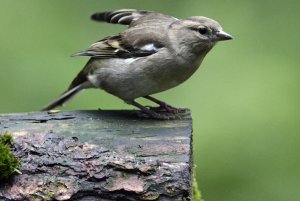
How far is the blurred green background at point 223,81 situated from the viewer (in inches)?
311

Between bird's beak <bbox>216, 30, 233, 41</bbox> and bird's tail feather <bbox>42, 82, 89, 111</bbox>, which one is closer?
bird's beak <bbox>216, 30, 233, 41</bbox>

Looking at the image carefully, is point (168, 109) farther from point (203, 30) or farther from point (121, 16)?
point (121, 16)

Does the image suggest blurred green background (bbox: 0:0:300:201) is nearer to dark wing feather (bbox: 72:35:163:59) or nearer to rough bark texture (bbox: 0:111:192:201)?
dark wing feather (bbox: 72:35:163:59)

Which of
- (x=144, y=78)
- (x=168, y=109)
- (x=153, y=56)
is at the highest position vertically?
(x=153, y=56)

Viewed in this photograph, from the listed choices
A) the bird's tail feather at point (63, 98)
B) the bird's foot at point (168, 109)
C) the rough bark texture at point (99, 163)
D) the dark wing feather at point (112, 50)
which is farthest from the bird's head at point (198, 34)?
the bird's tail feather at point (63, 98)

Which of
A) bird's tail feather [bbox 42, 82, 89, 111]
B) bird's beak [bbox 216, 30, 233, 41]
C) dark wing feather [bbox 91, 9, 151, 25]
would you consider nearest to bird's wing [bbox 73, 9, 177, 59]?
dark wing feather [bbox 91, 9, 151, 25]

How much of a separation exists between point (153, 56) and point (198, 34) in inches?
15.7

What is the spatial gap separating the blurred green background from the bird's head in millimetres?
1468

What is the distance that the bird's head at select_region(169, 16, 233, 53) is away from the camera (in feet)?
21.8

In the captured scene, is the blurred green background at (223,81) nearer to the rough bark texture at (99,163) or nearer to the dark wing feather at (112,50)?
the dark wing feather at (112,50)

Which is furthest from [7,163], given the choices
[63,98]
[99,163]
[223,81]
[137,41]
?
[223,81]

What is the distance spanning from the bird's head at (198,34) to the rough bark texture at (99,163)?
2.89 feet

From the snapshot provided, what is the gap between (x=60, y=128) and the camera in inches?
237

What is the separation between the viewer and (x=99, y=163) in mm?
5410
